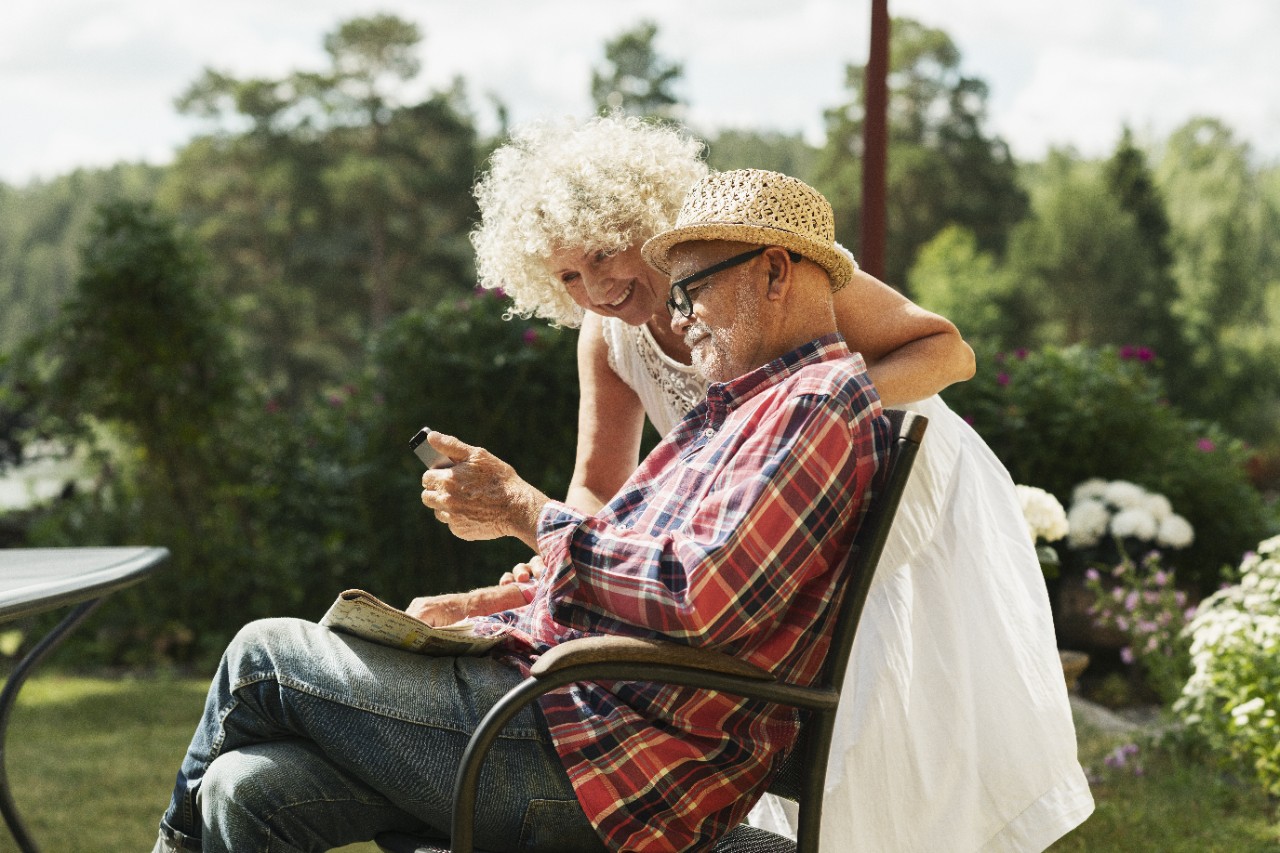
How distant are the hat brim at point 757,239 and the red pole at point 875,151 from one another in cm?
259

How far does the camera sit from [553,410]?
217 inches

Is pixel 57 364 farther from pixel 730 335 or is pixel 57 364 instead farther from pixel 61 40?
pixel 61 40

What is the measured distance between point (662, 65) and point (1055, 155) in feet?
35.7

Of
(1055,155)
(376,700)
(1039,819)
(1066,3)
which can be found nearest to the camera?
(376,700)

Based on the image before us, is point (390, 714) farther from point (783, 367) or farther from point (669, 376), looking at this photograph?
point (669, 376)

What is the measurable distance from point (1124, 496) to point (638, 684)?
4086 mm

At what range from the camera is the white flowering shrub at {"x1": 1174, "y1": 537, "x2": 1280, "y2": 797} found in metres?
3.26

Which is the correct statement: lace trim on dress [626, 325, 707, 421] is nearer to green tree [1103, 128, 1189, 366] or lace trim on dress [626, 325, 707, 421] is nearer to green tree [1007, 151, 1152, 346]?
green tree [1007, 151, 1152, 346]

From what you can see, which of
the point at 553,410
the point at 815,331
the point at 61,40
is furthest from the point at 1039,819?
the point at 61,40

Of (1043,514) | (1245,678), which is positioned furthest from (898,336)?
(1245,678)

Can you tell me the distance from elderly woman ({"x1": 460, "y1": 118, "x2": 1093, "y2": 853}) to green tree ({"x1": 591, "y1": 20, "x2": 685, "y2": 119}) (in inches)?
1104

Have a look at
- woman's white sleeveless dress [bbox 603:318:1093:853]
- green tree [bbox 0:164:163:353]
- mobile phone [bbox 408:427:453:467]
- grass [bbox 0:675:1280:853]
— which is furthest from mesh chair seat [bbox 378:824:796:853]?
green tree [bbox 0:164:163:353]

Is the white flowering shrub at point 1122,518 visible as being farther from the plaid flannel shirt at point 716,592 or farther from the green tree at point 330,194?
the green tree at point 330,194

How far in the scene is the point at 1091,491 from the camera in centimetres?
532
